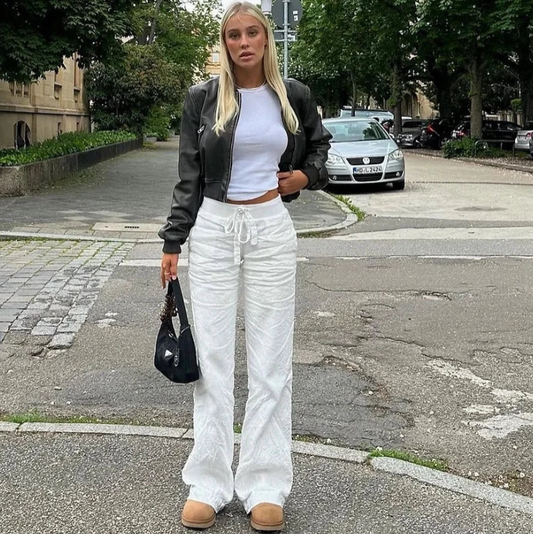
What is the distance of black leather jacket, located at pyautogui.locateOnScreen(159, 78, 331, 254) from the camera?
10.8 ft

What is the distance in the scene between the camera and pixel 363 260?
1010 centimetres

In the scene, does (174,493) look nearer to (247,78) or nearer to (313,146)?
(313,146)

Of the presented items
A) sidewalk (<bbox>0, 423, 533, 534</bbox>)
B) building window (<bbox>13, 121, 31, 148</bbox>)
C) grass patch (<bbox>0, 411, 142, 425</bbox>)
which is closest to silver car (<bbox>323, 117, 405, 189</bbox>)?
building window (<bbox>13, 121, 31, 148</bbox>)

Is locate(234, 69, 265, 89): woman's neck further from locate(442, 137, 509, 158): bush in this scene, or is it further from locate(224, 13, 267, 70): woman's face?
locate(442, 137, 509, 158): bush

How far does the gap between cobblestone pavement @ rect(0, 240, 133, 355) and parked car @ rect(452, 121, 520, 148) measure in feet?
95.0

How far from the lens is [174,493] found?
3.73 metres

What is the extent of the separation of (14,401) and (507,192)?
15470mm

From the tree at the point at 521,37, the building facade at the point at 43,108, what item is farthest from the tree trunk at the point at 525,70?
the building facade at the point at 43,108

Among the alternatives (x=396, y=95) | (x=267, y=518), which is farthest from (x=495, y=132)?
(x=267, y=518)

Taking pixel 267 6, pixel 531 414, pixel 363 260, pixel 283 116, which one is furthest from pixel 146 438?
pixel 267 6

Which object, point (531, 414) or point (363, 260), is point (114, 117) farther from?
point (531, 414)

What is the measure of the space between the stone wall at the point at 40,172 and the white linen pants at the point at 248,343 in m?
12.4

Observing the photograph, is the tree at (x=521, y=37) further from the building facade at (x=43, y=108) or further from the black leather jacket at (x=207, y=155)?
the black leather jacket at (x=207, y=155)

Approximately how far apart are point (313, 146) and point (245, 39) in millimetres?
526
